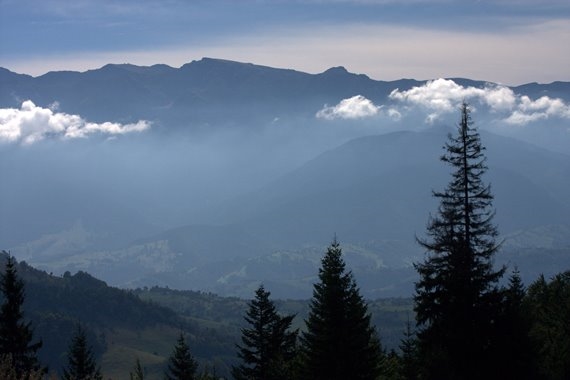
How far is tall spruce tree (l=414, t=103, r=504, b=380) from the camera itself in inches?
1077

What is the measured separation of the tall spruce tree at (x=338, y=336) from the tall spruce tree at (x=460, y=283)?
140 inches

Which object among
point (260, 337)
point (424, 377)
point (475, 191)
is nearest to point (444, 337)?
point (424, 377)

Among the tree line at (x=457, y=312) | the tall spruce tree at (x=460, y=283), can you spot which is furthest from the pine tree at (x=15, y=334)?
the tall spruce tree at (x=460, y=283)

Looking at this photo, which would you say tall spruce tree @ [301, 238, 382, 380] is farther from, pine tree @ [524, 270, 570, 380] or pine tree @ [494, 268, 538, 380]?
pine tree @ [524, 270, 570, 380]

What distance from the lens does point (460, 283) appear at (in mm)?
27438

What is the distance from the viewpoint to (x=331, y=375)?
104 ft

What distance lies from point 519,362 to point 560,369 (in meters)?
6.78

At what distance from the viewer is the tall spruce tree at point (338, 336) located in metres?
31.5

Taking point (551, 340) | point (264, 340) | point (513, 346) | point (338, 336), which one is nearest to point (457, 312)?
point (513, 346)

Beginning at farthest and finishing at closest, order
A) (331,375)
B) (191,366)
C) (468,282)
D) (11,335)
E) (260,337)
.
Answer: (191,366) < (260,337) < (11,335) < (331,375) < (468,282)

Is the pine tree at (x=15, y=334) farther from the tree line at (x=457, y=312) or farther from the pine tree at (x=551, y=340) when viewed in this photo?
the pine tree at (x=551, y=340)

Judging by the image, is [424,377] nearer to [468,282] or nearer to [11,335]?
[468,282]

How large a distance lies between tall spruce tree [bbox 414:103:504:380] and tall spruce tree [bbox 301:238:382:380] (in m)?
3.56

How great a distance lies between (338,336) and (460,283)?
656 cm
